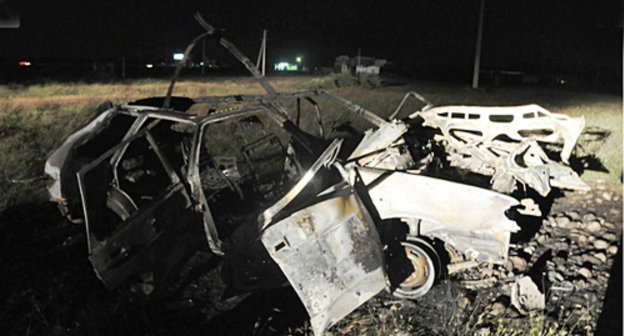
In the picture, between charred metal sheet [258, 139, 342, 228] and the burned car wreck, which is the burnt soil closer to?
the burned car wreck

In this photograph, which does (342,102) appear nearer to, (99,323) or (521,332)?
(521,332)

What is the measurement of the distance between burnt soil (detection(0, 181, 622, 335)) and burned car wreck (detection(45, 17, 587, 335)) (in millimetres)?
202

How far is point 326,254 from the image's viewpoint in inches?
131

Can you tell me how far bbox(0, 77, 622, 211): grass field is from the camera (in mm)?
7418

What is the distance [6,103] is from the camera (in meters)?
13.7

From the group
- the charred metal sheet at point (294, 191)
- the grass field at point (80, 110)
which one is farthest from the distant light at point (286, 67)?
the charred metal sheet at point (294, 191)

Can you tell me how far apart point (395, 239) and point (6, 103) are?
564 inches

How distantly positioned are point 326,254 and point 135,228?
1598 millimetres

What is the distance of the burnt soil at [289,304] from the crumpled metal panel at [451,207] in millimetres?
477

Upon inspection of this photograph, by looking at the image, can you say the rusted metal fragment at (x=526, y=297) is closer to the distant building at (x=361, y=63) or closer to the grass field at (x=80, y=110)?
the grass field at (x=80, y=110)

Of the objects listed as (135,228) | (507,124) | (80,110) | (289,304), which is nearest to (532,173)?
(507,124)

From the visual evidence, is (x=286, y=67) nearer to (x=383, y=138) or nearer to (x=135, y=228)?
(x=383, y=138)

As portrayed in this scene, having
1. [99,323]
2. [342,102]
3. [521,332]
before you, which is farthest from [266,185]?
[521,332]

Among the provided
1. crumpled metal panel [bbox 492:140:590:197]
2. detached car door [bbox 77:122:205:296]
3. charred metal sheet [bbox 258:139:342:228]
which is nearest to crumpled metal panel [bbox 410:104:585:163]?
crumpled metal panel [bbox 492:140:590:197]
